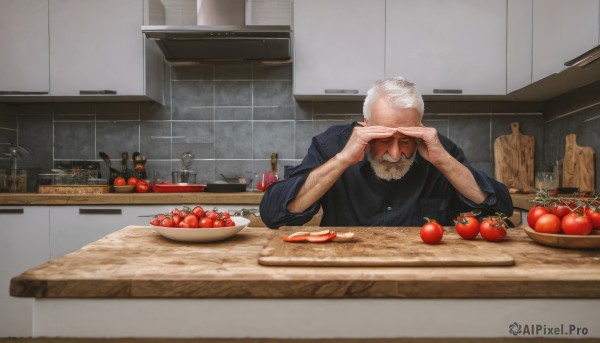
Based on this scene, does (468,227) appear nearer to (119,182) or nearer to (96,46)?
(119,182)

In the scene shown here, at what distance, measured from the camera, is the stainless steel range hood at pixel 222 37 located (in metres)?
3.32

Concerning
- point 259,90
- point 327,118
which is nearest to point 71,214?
point 259,90

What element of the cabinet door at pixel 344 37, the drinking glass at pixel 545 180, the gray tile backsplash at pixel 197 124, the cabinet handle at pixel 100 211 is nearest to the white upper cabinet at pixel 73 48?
the gray tile backsplash at pixel 197 124

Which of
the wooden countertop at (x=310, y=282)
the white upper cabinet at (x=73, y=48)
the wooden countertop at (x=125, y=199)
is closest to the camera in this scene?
the wooden countertop at (x=310, y=282)

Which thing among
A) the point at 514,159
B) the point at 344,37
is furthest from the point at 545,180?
the point at 344,37

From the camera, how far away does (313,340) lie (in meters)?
1.07

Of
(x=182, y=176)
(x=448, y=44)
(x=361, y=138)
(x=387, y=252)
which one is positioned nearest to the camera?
(x=387, y=252)

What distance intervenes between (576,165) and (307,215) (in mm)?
2342

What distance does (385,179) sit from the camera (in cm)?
203

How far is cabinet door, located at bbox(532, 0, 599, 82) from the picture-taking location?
2578mm

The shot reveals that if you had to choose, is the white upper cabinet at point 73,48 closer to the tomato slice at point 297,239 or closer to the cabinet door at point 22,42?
the cabinet door at point 22,42

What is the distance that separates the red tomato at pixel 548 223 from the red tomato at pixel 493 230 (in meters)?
0.10

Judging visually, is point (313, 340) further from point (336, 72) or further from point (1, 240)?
point (1, 240)

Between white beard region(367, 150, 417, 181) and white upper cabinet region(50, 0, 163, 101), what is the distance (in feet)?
7.54
